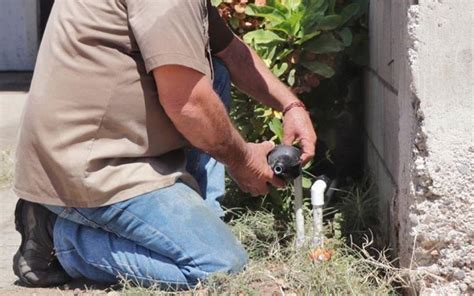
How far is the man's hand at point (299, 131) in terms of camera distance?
3.45 m

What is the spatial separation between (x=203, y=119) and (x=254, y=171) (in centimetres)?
30

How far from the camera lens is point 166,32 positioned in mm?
2879

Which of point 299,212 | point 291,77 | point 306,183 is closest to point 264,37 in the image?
point 291,77

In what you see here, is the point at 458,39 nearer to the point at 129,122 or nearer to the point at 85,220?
the point at 129,122

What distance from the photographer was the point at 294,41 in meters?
3.88

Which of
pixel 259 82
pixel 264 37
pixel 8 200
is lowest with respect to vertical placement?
pixel 8 200

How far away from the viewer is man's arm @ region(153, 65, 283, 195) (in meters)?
2.93

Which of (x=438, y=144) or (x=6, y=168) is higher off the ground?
(x=438, y=144)

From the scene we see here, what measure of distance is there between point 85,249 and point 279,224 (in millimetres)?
909

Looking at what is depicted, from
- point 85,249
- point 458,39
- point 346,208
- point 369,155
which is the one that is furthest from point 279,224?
point 458,39

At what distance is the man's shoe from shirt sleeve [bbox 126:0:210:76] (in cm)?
81

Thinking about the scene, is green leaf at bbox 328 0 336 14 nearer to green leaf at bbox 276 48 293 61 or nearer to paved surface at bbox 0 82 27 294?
green leaf at bbox 276 48 293 61

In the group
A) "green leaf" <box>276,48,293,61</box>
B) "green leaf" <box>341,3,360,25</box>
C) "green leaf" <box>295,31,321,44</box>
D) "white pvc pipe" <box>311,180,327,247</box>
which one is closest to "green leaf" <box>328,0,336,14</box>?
"green leaf" <box>341,3,360,25</box>

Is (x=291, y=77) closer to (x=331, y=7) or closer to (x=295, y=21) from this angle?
(x=295, y=21)
